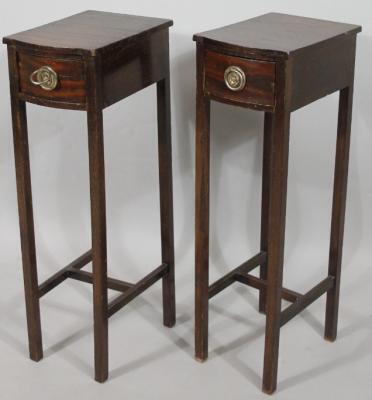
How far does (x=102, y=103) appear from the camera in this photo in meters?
2.65

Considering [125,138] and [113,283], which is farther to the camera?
[125,138]

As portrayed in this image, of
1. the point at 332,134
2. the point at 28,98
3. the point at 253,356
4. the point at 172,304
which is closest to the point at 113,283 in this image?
the point at 172,304

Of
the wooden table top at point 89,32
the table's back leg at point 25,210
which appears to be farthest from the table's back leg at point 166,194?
the table's back leg at point 25,210

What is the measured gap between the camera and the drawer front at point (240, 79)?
8.43ft

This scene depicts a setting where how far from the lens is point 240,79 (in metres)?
2.60

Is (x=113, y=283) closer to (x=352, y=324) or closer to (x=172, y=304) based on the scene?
(x=172, y=304)

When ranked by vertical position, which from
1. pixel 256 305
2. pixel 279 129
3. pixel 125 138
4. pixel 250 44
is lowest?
pixel 256 305

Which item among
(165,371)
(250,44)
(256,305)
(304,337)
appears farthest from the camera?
(256,305)

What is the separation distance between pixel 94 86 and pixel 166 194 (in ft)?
2.21

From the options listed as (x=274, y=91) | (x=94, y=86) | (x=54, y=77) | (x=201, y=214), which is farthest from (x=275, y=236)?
(x=54, y=77)

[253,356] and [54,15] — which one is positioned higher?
[54,15]

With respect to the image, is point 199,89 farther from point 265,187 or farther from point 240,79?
point 265,187

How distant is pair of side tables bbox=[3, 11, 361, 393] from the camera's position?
259 centimetres

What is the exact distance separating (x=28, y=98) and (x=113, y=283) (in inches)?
31.1
